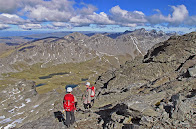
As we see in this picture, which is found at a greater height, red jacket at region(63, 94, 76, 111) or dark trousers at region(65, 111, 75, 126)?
red jacket at region(63, 94, 76, 111)

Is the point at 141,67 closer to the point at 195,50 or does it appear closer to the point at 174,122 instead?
the point at 195,50

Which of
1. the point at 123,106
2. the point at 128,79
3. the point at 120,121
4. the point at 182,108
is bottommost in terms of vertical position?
→ the point at 128,79

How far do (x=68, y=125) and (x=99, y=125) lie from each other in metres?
4.30

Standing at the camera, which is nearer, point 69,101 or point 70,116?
point 69,101

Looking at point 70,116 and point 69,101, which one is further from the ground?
point 69,101

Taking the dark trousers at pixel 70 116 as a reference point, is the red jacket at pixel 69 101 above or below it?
above

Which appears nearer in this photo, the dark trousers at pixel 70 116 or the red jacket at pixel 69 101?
the red jacket at pixel 69 101

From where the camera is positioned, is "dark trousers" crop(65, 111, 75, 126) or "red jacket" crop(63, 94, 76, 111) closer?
"red jacket" crop(63, 94, 76, 111)

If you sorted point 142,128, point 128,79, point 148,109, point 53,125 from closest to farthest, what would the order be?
point 142,128
point 148,109
point 53,125
point 128,79

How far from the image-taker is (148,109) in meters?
17.9

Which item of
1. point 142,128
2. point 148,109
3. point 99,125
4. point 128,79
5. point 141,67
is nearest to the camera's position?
point 142,128

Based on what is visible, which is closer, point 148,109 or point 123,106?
point 148,109

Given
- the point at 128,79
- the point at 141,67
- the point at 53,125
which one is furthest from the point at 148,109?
the point at 141,67

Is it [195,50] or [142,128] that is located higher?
[195,50]
